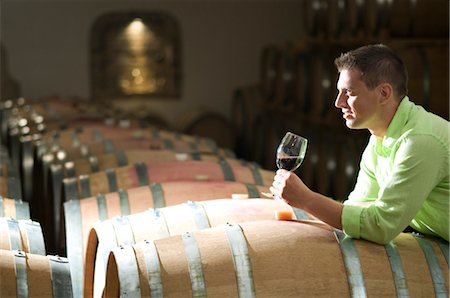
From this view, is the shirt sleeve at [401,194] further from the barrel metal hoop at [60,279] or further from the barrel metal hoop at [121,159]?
the barrel metal hoop at [121,159]

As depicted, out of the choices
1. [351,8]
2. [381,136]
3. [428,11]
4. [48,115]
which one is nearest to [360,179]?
[381,136]

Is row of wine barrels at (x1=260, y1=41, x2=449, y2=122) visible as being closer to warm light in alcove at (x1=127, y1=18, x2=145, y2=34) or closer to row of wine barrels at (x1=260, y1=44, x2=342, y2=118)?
row of wine barrels at (x1=260, y1=44, x2=342, y2=118)

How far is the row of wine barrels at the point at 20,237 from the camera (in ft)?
11.3

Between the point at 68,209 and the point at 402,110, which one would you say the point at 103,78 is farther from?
the point at 402,110

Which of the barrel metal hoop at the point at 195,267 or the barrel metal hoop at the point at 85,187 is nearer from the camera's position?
the barrel metal hoop at the point at 195,267

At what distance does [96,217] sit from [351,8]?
13.7 feet

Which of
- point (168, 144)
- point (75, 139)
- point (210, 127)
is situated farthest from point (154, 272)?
point (210, 127)

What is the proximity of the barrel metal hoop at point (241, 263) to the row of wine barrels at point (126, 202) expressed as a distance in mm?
970

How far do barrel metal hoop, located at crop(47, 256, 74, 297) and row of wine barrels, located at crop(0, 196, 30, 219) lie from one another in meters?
0.82

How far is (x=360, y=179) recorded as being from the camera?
3.58m

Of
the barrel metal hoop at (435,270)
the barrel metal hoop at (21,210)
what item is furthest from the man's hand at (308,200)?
the barrel metal hoop at (21,210)

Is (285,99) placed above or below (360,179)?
below

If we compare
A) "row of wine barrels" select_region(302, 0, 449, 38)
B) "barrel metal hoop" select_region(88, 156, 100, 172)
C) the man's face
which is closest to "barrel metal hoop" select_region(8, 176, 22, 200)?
"barrel metal hoop" select_region(88, 156, 100, 172)

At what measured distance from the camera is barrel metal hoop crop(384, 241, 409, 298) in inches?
122
